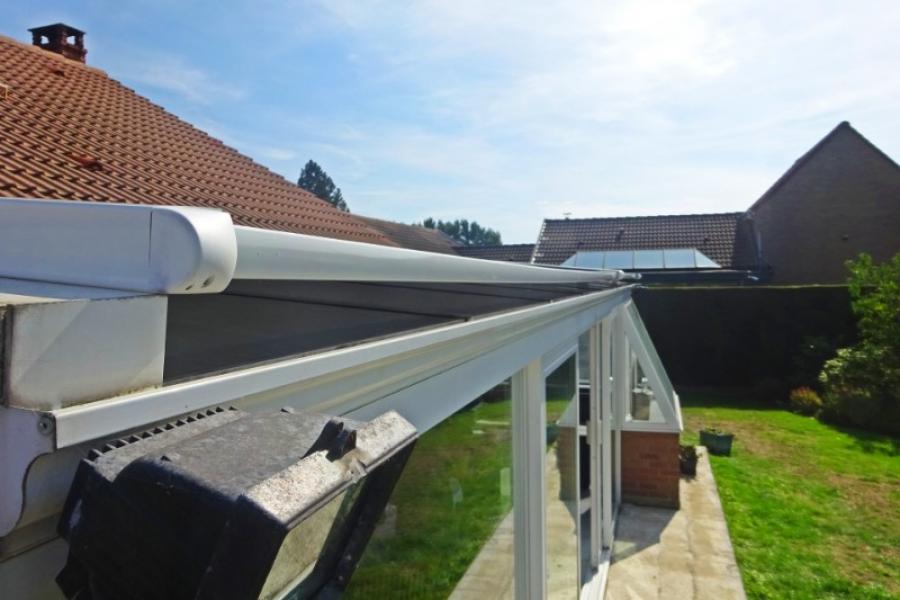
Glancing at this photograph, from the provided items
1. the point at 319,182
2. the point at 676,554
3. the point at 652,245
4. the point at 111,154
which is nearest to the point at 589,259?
the point at 652,245

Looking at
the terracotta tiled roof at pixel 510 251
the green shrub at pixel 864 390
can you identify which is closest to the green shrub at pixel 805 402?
the green shrub at pixel 864 390

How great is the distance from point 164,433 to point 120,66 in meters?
8.93

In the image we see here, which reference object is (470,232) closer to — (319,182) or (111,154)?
(319,182)

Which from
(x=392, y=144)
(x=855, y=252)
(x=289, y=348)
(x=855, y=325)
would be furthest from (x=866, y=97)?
(x=289, y=348)

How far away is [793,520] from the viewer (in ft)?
27.8

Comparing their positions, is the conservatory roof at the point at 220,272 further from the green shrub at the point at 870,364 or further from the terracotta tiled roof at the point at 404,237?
the green shrub at the point at 870,364

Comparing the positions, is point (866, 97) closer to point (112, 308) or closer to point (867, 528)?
point (867, 528)

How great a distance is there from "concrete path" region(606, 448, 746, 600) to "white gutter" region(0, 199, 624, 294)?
644 cm

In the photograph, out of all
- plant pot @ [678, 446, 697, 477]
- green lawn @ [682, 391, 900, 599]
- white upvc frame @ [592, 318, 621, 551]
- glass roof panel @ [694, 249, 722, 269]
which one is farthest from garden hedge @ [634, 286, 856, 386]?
white upvc frame @ [592, 318, 621, 551]

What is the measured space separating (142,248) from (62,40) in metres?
9.18

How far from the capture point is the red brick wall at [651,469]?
342 inches

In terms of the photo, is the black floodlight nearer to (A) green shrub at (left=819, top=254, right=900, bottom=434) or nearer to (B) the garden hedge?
(A) green shrub at (left=819, top=254, right=900, bottom=434)

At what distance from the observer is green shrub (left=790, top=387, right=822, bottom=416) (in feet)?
49.5

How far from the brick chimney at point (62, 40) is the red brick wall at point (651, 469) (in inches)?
348
